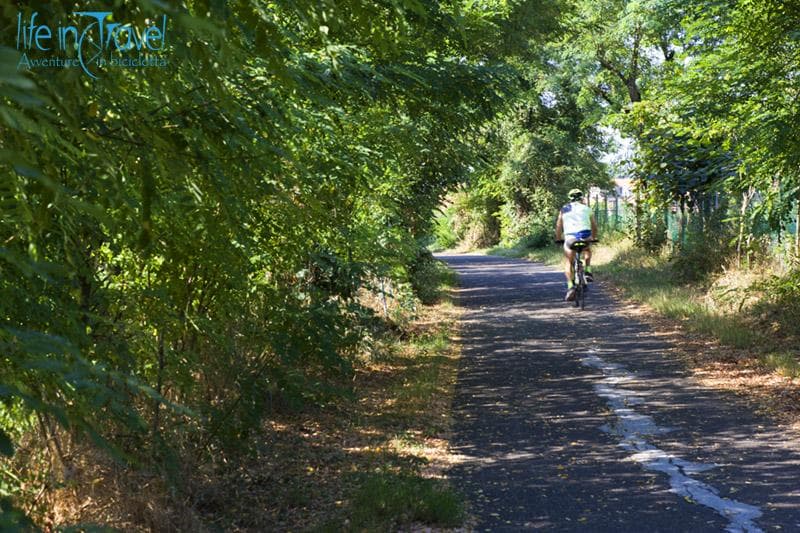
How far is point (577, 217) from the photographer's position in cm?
1506

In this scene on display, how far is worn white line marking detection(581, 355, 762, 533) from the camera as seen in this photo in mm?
5820

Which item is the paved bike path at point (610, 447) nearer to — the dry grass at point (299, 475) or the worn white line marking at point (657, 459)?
the worn white line marking at point (657, 459)

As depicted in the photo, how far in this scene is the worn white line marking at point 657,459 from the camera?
582 cm

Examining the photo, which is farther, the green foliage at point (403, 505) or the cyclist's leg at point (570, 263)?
the cyclist's leg at point (570, 263)

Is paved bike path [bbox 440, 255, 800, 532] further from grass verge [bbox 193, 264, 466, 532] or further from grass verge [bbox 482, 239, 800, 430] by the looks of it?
grass verge [bbox 482, 239, 800, 430]

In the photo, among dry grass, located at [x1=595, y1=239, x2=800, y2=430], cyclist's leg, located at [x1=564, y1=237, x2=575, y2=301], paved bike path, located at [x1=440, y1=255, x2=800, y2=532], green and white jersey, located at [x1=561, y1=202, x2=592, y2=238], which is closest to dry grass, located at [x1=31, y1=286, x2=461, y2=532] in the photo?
paved bike path, located at [x1=440, y1=255, x2=800, y2=532]

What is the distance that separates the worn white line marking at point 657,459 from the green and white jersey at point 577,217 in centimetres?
457

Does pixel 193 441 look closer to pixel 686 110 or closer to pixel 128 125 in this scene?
pixel 128 125

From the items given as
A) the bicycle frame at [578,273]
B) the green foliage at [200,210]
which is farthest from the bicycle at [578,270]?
the green foliage at [200,210]

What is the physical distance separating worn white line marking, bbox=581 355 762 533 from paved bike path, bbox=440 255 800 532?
0.01 m

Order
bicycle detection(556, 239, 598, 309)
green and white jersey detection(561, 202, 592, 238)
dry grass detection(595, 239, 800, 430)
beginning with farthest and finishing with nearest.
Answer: bicycle detection(556, 239, 598, 309)
green and white jersey detection(561, 202, 592, 238)
dry grass detection(595, 239, 800, 430)

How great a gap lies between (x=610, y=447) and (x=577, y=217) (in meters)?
7.86

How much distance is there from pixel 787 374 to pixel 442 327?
770cm

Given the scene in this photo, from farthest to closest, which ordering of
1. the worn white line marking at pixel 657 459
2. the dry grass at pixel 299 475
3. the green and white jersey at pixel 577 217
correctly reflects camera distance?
the green and white jersey at pixel 577 217 < the worn white line marking at pixel 657 459 < the dry grass at pixel 299 475
